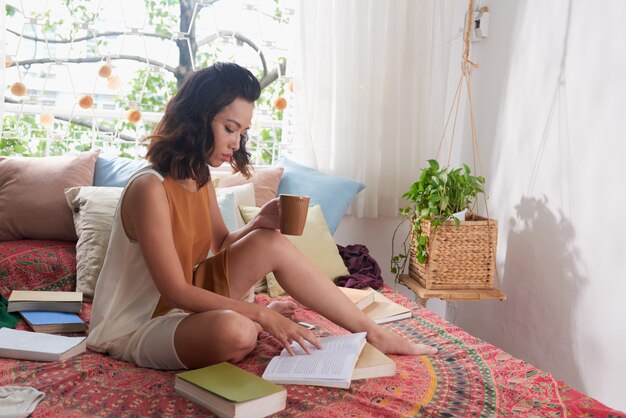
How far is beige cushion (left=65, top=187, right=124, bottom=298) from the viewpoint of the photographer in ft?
7.74

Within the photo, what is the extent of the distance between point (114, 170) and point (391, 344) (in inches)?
56.8

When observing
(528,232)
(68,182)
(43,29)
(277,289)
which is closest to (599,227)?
(528,232)

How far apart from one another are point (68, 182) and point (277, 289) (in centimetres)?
89

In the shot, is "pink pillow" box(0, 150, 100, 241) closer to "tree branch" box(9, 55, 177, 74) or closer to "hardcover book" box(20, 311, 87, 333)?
"hardcover book" box(20, 311, 87, 333)

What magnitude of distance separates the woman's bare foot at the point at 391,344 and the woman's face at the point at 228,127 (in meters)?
0.64

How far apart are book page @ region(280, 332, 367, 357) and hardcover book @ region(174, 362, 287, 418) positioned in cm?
24

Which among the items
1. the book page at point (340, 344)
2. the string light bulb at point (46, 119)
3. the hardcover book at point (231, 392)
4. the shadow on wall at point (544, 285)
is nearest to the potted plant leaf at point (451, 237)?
the shadow on wall at point (544, 285)

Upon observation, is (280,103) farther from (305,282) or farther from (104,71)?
(305,282)

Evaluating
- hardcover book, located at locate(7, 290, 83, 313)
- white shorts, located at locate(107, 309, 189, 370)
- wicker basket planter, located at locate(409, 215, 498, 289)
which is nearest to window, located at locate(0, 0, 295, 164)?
wicker basket planter, located at locate(409, 215, 498, 289)

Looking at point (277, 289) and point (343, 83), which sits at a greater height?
point (343, 83)

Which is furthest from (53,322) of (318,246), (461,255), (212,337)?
(461,255)

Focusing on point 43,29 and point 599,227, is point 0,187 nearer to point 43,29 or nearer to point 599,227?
point 43,29

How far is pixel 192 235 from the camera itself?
194 centimetres

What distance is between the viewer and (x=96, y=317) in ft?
6.15
